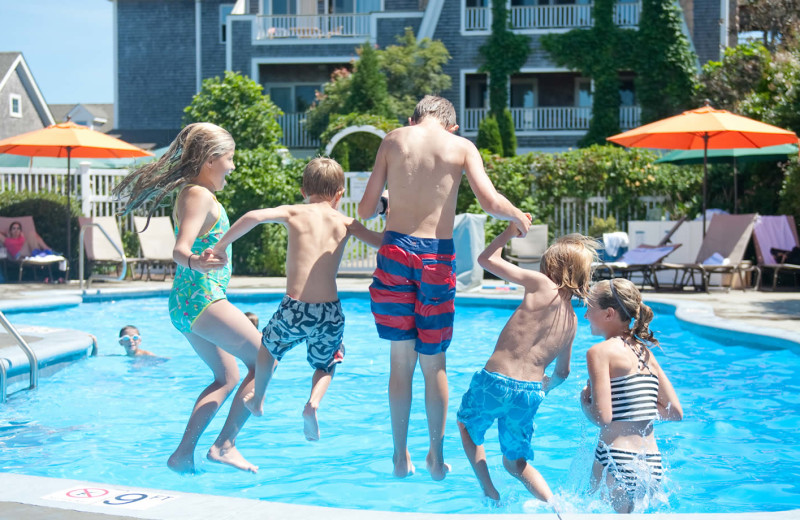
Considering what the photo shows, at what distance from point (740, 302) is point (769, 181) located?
16.6ft

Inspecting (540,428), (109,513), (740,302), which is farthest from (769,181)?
(109,513)

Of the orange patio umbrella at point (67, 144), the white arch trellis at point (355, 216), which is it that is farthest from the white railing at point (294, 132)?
the orange patio umbrella at point (67, 144)

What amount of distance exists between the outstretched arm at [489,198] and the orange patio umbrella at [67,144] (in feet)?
34.2

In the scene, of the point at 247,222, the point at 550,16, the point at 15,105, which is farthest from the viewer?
the point at 15,105

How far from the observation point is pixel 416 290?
137 inches

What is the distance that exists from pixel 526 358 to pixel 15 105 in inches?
1385

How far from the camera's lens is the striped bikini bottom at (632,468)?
320 cm

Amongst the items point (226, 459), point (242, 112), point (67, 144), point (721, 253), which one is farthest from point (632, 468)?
point (242, 112)

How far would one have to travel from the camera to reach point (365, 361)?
7.95m

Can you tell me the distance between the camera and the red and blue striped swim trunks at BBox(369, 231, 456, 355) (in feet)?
11.3

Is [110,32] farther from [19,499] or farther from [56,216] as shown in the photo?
[19,499]

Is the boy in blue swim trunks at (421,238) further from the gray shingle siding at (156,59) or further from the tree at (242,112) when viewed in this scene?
the gray shingle siding at (156,59)

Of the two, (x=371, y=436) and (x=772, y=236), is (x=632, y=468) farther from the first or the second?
(x=772, y=236)

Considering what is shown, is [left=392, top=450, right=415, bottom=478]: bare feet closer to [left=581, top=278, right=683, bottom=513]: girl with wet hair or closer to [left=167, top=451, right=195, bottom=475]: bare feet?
[left=581, top=278, right=683, bottom=513]: girl with wet hair
